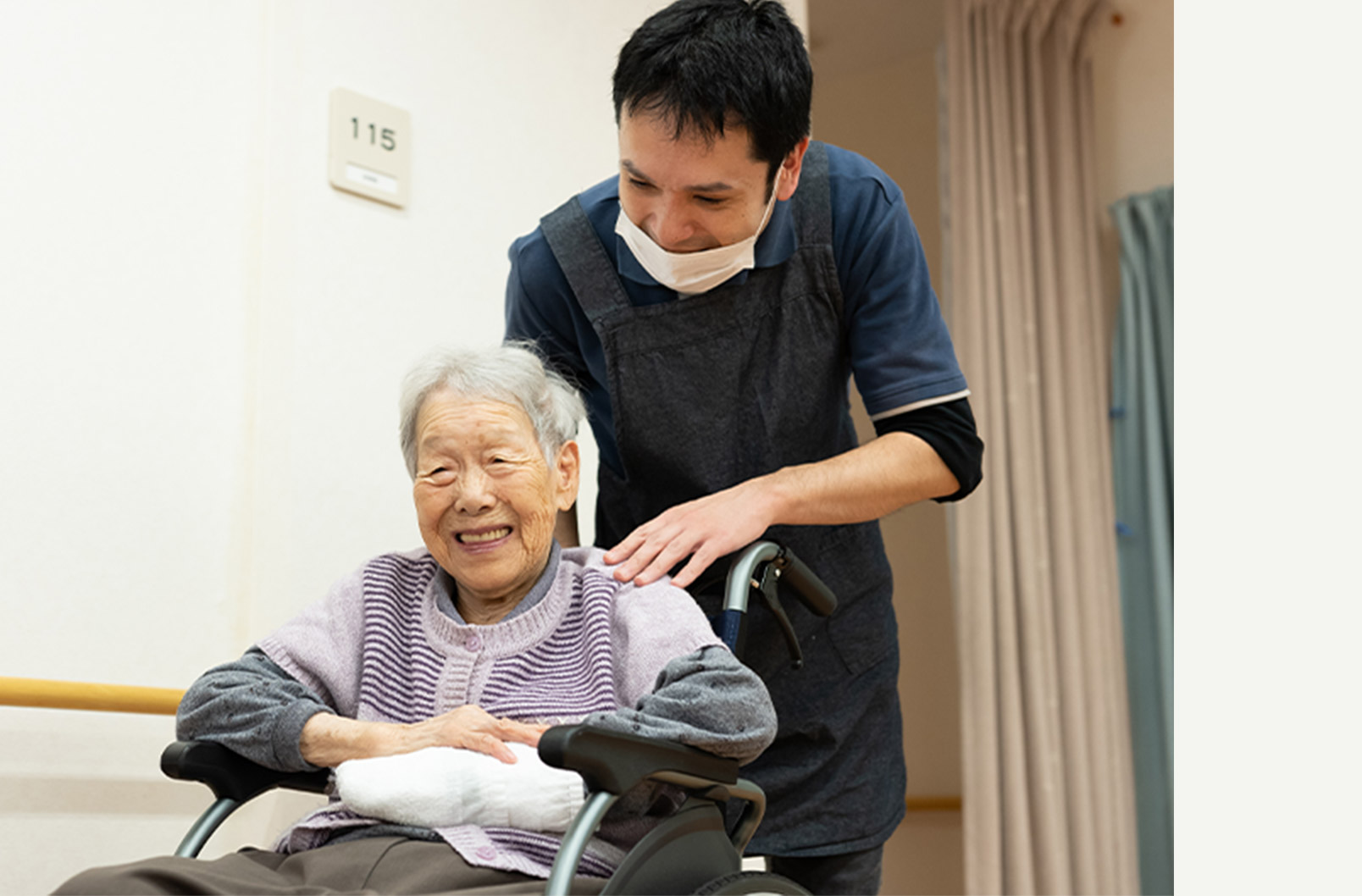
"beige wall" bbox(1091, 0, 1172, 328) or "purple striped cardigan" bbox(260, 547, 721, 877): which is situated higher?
"beige wall" bbox(1091, 0, 1172, 328)

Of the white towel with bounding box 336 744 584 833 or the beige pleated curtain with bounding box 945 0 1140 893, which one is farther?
the beige pleated curtain with bounding box 945 0 1140 893

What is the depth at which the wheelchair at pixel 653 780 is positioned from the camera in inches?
39.4

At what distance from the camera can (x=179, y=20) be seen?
6.25 ft

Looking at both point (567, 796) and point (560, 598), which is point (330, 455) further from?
point (567, 796)

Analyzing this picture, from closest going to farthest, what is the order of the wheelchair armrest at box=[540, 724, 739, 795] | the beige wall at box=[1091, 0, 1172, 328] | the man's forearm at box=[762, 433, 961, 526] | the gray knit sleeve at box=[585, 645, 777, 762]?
the wheelchair armrest at box=[540, 724, 739, 795], the gray knit sleeve at box=[585, 645, 777, 762], the man's forearm at box=[762, 433, 961, 526], the beige wall at box=[1091, 0, 1172, 328]

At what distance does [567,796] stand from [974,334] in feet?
7.69

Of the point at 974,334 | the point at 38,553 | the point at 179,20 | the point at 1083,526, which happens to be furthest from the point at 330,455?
the point at 1083,526

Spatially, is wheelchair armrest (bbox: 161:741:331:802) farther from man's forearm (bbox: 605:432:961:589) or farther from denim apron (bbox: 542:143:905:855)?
denim apron (bbox: 542:143:905:855)

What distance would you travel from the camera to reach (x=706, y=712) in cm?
115

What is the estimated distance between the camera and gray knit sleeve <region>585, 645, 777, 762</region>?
1.12 m

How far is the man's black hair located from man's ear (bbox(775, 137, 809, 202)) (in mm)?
29

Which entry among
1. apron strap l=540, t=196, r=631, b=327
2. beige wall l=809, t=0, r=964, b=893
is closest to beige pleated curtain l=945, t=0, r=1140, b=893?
beige wall l=809, t=0, r=964, b=893

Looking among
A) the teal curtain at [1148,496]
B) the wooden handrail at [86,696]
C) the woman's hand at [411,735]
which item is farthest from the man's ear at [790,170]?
the teal curtain at [1148,496]

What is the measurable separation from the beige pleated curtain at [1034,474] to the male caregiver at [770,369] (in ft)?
4.26
